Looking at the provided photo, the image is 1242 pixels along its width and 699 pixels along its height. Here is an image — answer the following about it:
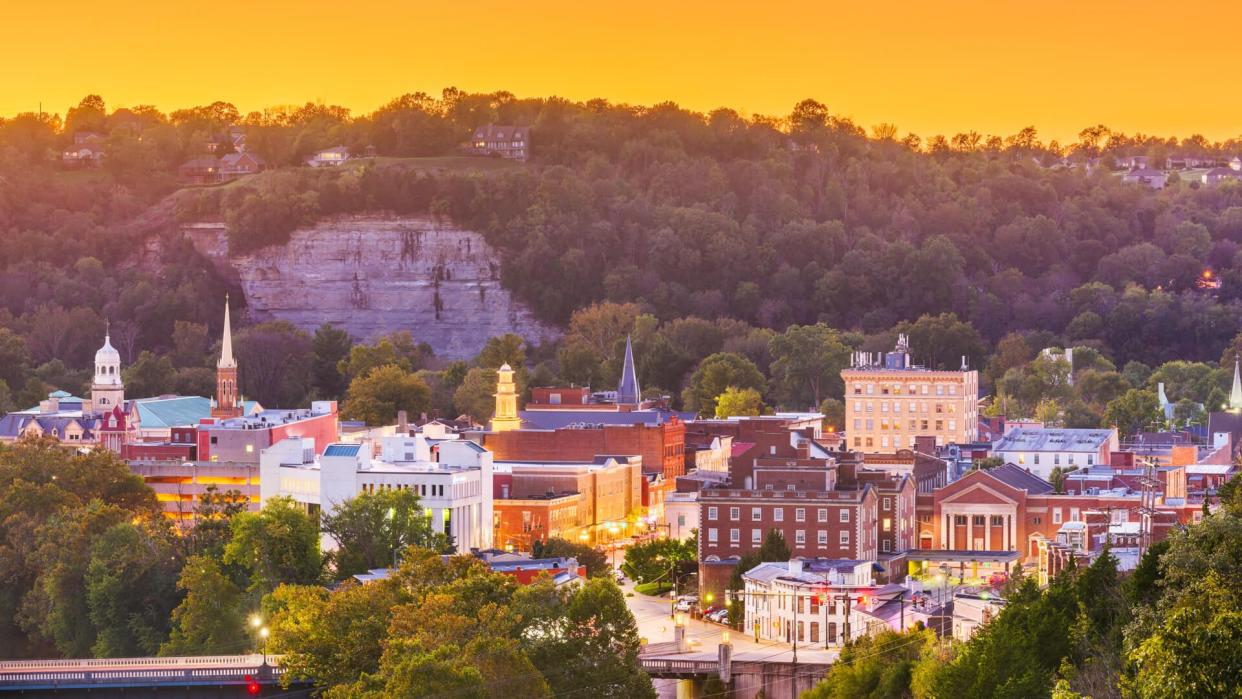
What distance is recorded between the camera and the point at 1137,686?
3562 cm

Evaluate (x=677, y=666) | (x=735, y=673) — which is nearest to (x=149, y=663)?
(x=677, y=666)

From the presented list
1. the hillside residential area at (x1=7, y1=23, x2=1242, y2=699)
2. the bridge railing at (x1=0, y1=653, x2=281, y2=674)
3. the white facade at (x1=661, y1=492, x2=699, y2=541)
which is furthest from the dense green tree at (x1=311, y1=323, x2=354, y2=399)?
the bridge railing at (x1=0, y1=653, x2=281, y2=674)

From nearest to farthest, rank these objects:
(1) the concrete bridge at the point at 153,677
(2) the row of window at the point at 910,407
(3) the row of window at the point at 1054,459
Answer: (1) the concrete bridge at the point at 153,677
(3) the row of window at the point at 1054,459
(2) the row of window at the point at 910,407

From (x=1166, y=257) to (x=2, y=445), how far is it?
4413 inches

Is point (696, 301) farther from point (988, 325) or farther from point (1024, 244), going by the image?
point (1024, 244)

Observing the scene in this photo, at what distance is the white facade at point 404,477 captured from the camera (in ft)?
275

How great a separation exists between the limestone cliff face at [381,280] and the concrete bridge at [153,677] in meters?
113

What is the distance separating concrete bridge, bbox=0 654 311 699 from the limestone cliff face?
369ft

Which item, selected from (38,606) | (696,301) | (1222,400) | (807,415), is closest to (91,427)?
(38,606)

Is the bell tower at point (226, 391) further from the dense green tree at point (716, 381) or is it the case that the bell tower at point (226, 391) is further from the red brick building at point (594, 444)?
the dense green tree at point (716, 381)

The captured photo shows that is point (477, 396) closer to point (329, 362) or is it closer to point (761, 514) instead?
point (329, 362)

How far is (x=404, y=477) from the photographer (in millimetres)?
83812

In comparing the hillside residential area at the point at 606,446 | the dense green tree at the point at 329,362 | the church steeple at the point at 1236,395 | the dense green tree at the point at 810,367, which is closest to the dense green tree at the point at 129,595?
the hillside residential area at the point at 606,446

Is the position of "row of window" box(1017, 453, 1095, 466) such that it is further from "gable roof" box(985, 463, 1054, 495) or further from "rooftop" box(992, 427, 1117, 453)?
"gable roof" box(985, 463, 1054, 495)
